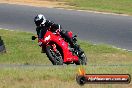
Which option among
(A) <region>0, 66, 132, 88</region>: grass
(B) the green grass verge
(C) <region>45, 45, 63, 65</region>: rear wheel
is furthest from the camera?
(B) the green grass verge

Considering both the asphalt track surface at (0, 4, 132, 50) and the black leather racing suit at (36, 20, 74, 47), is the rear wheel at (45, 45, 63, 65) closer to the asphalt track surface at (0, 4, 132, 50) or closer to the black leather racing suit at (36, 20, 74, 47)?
the black leather racing suit at (36, 20, 74, 47)

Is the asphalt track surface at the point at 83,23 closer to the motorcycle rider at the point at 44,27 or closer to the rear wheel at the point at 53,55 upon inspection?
the motorcycle rider at the point at 44,27

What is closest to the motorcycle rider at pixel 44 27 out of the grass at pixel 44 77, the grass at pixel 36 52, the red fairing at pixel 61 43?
the red fairing at pixel 61 43

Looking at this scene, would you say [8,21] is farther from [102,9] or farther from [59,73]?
[59,73]

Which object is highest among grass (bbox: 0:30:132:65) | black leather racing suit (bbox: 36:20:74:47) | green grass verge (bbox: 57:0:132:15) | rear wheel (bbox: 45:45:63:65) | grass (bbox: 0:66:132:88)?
grass (bbox: 0:66:132:88)

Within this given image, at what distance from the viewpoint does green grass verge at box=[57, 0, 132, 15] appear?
32.1m

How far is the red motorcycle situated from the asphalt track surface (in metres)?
8.22

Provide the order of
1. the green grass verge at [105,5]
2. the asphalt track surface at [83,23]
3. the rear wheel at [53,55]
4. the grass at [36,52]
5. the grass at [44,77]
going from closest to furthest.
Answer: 1. the grass at [44,77]
2. the rear wheel at [53,55]
3. the grass at [36,52]
4. the asphalt track surface at [83,23]
5. the green grass verge at [105,5]

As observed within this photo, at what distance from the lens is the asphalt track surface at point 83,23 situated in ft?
79.6

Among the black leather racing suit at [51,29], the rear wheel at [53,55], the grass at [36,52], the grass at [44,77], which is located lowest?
the grass at [36,52]

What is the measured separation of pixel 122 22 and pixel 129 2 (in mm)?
8142

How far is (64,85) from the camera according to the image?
848 centimetres

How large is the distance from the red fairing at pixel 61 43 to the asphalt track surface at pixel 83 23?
8.31 m

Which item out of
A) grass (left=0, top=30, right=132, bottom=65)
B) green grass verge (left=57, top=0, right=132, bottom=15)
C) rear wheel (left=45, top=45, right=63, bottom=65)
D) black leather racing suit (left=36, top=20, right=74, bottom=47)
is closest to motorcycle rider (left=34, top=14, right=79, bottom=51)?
black leather racing suit (left=36, top=20, right=74, bottom=47)
